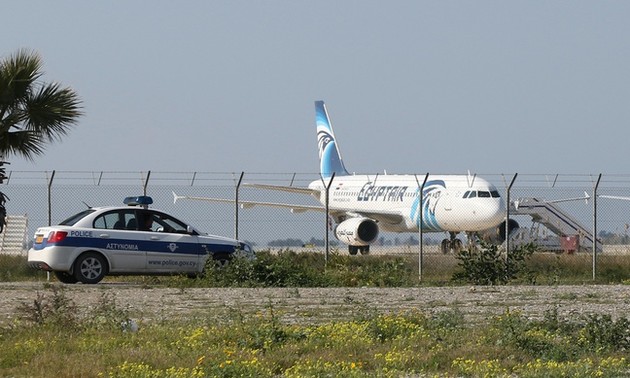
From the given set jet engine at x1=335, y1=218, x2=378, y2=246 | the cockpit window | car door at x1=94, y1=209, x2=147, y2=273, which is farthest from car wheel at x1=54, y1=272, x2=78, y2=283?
the cockpit window

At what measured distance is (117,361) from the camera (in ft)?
35.3

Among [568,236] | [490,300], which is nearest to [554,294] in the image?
[490,300]

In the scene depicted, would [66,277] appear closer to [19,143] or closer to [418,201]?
[19,143]

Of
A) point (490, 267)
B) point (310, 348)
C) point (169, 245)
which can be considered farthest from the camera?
point (490, 267)

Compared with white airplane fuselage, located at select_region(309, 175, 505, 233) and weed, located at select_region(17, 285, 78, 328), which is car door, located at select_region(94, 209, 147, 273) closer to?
weed, located at select_region(17, 285, 78, 328)

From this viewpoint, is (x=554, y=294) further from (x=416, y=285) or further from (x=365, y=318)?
(x=365, y=318)

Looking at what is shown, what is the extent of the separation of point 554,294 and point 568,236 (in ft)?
81.4

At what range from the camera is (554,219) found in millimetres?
47625

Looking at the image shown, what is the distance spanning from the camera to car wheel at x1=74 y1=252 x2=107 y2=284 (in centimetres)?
2225

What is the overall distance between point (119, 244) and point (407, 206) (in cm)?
2568

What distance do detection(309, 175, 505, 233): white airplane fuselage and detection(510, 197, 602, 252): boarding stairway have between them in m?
3.03

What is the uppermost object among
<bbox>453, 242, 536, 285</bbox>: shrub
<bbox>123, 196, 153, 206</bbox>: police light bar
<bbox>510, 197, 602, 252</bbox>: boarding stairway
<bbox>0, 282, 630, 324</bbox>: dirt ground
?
<bbox>510, 197, 602, 252</bbox>: boarding stairway

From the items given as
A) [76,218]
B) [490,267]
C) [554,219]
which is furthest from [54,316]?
[554,219]

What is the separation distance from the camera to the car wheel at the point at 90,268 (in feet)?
73.0
